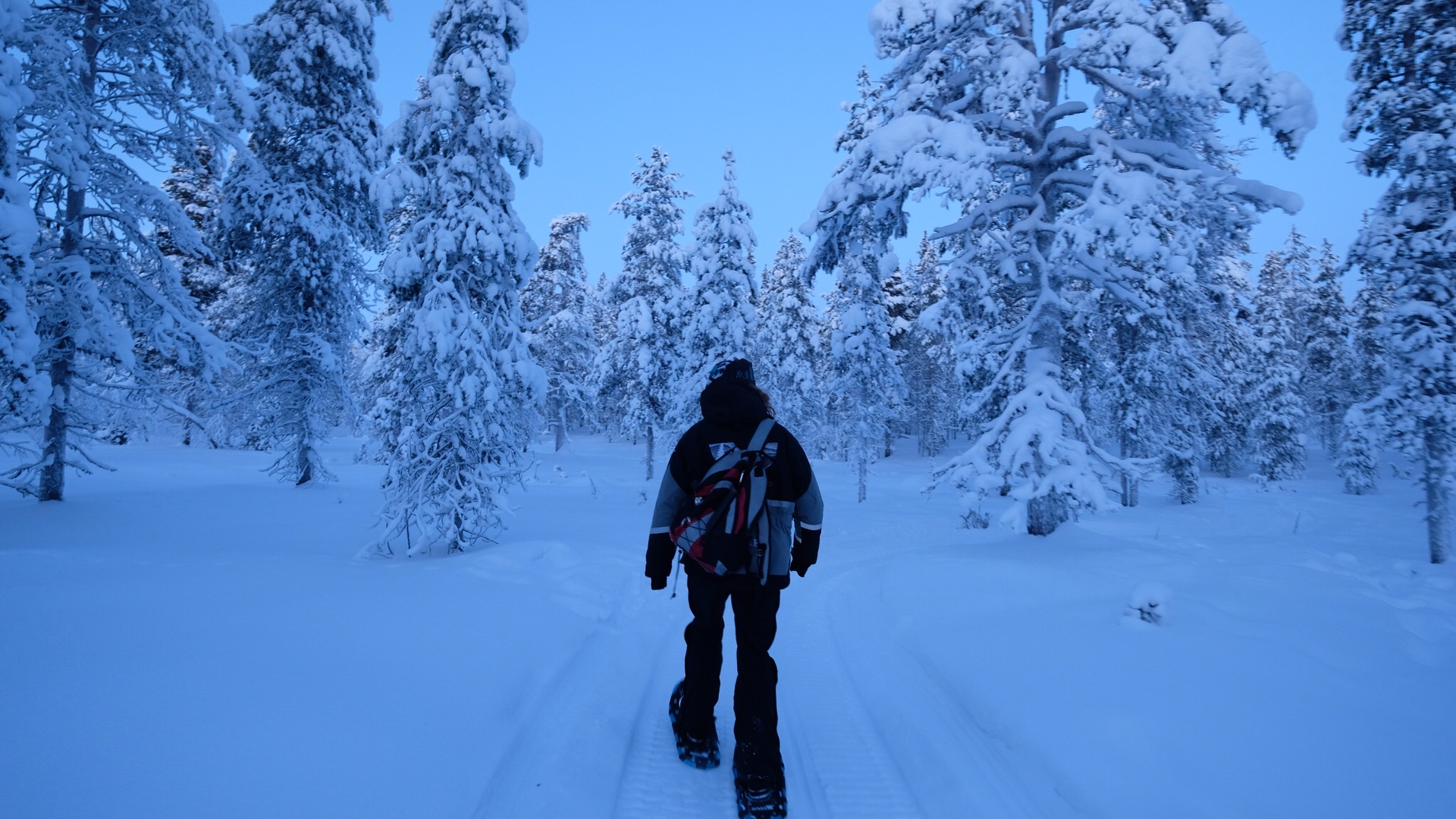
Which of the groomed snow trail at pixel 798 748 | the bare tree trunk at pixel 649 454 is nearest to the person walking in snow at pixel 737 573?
the groomed snow trail at pixel 798 748

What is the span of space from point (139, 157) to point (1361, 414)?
25.2 metres

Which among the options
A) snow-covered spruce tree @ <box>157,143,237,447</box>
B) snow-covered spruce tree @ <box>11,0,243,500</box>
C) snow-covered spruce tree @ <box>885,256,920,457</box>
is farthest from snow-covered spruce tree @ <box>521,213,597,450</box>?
snow-covered spruce tree @ <box>11,0,243,500</box>

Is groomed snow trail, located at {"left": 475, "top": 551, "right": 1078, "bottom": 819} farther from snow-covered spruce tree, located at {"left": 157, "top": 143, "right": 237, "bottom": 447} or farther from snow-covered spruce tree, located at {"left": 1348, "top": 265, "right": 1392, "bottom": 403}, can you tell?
snow-covered spruce tree, located at {"left": 1348, "top": 265, "right": 1392, "bottom": 403}

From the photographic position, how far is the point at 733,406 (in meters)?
3.75

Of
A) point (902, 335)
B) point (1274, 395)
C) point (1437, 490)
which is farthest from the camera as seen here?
point (902, 335)

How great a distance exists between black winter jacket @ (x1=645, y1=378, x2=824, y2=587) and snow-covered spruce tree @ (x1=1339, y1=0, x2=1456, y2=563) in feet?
54.9

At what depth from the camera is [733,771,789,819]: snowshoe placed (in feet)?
10.8

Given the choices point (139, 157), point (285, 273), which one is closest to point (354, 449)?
point (285, 273)

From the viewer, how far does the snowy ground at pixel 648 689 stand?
307 cm

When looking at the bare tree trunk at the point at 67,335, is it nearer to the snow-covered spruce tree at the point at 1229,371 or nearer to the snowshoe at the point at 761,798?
the snowshoe at the point at 761,798

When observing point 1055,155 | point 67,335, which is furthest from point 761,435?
point 67,335

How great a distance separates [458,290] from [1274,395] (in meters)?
42.7

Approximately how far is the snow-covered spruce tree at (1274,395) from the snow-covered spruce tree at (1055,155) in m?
31.4

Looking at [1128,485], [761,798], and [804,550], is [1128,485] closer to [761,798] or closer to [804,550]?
[804,550]
